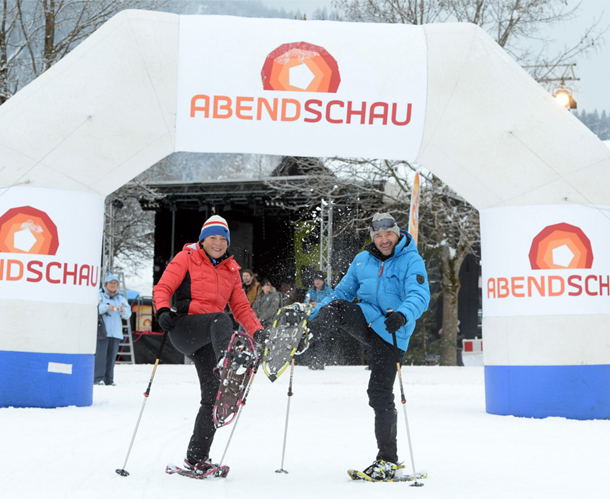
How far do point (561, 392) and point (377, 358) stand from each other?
3574mm

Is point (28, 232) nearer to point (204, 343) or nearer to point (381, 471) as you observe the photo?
point (204, 343)

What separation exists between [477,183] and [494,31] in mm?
11483

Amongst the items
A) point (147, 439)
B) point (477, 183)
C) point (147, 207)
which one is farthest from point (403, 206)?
point (147, 439)

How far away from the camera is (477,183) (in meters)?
7.90

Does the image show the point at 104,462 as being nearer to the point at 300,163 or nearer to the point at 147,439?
the point at 147,439

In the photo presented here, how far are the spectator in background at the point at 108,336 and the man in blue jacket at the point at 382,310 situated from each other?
6598 millimetres

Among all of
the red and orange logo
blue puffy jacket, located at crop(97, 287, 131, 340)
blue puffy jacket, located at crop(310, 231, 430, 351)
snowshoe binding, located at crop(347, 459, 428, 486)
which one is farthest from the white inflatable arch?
snowshoe binding, located at crop(347, 459, 428, 486)

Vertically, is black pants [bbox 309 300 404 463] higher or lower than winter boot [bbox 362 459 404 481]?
higher

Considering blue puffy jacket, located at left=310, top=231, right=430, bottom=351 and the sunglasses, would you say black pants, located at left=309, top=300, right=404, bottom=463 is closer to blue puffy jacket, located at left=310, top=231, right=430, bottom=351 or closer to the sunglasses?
blue puffy jacket, located at left=310, top=231, right=430, bottom=351

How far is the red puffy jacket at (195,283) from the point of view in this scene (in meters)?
4.60

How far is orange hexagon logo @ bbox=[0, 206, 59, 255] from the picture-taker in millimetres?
7625

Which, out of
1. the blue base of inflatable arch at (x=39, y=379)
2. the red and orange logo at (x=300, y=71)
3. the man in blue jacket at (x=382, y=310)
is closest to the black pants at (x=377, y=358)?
the man in blue jacket at (x=382, y=310)

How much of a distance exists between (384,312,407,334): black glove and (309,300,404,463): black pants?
0.84 feet

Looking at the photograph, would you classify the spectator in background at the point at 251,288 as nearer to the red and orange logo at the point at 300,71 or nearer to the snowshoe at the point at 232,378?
the red and orange logo at the point at 300,71
